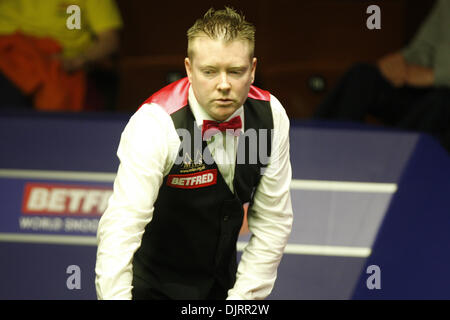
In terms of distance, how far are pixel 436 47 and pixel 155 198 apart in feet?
6.33

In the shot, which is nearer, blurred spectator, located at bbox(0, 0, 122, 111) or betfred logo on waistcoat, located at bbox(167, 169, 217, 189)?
betfred logo on waistcoat, located at bbox(167, 169, 217, 189)

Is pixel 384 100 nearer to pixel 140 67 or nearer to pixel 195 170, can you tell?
pixel 140 67

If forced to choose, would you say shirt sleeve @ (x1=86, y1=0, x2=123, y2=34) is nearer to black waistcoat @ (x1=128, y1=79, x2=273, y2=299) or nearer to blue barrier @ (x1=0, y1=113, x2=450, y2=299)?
blue barrier @ (x1=0, y1=113, x2=450, y2=299)

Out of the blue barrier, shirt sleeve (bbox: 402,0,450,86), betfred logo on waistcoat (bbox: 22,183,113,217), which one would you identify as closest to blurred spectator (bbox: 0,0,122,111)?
the blue barrier

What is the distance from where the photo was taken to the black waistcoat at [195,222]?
1.45 metres

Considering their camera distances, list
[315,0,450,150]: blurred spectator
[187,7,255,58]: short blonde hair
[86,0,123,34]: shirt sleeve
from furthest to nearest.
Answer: [315,0,450,150]: blurred spectator
[86,0,123,34]: shirt sleeve
[187,7,255,58]: short blonde hair

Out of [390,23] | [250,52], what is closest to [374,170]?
[250,52]

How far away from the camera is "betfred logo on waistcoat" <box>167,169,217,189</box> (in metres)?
1.45

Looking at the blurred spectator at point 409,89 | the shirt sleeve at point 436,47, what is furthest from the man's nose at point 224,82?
the shirt sleeve at point 436,47

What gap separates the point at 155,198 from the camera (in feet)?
4.54

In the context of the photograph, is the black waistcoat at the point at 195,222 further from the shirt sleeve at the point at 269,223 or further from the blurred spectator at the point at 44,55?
the blurred spectator at the point at 44,55

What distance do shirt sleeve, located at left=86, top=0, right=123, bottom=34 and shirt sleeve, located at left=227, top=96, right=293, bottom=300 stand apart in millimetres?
967

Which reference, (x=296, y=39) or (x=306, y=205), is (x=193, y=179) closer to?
(x=306, y=205)
